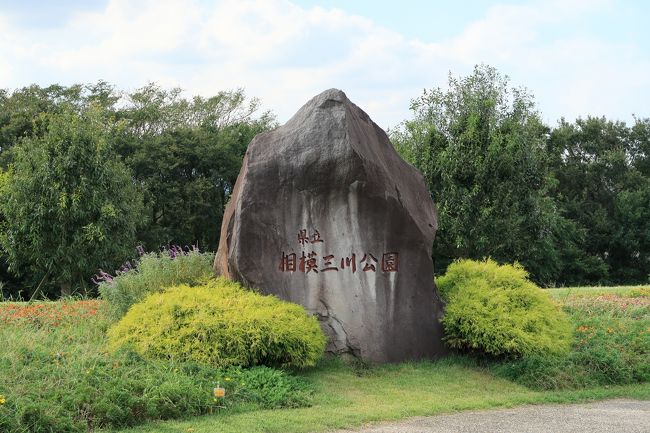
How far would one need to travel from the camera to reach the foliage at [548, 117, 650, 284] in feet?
98.4

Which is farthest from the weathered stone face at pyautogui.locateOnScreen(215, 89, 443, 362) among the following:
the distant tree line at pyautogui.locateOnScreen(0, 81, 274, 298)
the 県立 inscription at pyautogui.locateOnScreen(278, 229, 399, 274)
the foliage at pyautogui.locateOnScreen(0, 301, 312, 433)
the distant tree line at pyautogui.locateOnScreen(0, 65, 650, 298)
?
the distant tree line at pyautogui.locateOnScreen(0, 65, 650, 298)

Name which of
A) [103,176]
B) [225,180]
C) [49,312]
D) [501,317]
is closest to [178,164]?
[225,180]

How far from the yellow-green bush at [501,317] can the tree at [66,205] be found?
1219 centimetres

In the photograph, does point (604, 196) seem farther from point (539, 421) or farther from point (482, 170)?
point (539, 421)

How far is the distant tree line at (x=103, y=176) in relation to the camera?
19.9 metres

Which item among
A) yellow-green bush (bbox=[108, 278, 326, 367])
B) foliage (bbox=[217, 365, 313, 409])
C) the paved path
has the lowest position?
the paved path

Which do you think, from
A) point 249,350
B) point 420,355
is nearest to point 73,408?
point 249,350

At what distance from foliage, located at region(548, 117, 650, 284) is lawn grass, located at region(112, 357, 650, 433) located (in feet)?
69.5

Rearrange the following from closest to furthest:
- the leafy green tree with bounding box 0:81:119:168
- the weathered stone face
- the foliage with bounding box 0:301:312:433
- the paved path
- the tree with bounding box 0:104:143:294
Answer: the foliage with bounding box 0:301:312:433 < the paved path < the weathered stone face < the tree with bounding box 0:104:143:294 < the leafy green tree with bounding box 0:81:119:168

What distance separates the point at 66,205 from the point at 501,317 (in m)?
13.6

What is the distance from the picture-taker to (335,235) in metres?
9.55

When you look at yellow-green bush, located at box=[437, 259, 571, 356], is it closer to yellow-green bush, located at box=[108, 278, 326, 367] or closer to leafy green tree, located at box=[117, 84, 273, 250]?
yellow-green bush, located at box=[108, 278, 326, 367]

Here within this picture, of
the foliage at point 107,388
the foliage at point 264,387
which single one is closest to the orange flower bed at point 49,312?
the foliage at point 107,388

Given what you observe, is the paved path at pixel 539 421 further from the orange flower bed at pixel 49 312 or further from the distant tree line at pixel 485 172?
the distant tree line at pixel 485 172
